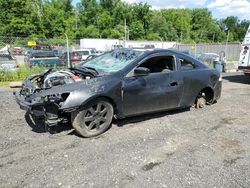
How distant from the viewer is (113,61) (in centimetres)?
547

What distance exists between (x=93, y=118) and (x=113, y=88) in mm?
653

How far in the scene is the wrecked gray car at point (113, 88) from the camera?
169 inches

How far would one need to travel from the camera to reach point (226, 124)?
18.1 ft

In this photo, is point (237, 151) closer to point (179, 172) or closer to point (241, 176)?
point (241, 176)

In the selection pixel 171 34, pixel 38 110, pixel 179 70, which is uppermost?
pixel 171 34

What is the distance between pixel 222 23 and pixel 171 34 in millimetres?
53131

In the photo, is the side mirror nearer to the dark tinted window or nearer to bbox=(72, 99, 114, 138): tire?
bbox=(72, 99, 114, 138): tire

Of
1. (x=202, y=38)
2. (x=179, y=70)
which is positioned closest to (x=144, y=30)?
(x=202, y=38)

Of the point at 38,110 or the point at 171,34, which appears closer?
the point at 38,110

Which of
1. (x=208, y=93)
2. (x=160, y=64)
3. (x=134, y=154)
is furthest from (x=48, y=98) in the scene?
(x=208, y=93)

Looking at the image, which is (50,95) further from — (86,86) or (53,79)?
(53,79)

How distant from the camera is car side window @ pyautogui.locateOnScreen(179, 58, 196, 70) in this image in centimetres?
586

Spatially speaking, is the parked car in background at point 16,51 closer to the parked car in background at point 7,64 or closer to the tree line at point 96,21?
the parked car in background at point 7,64

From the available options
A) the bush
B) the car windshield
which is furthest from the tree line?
the car windshield
